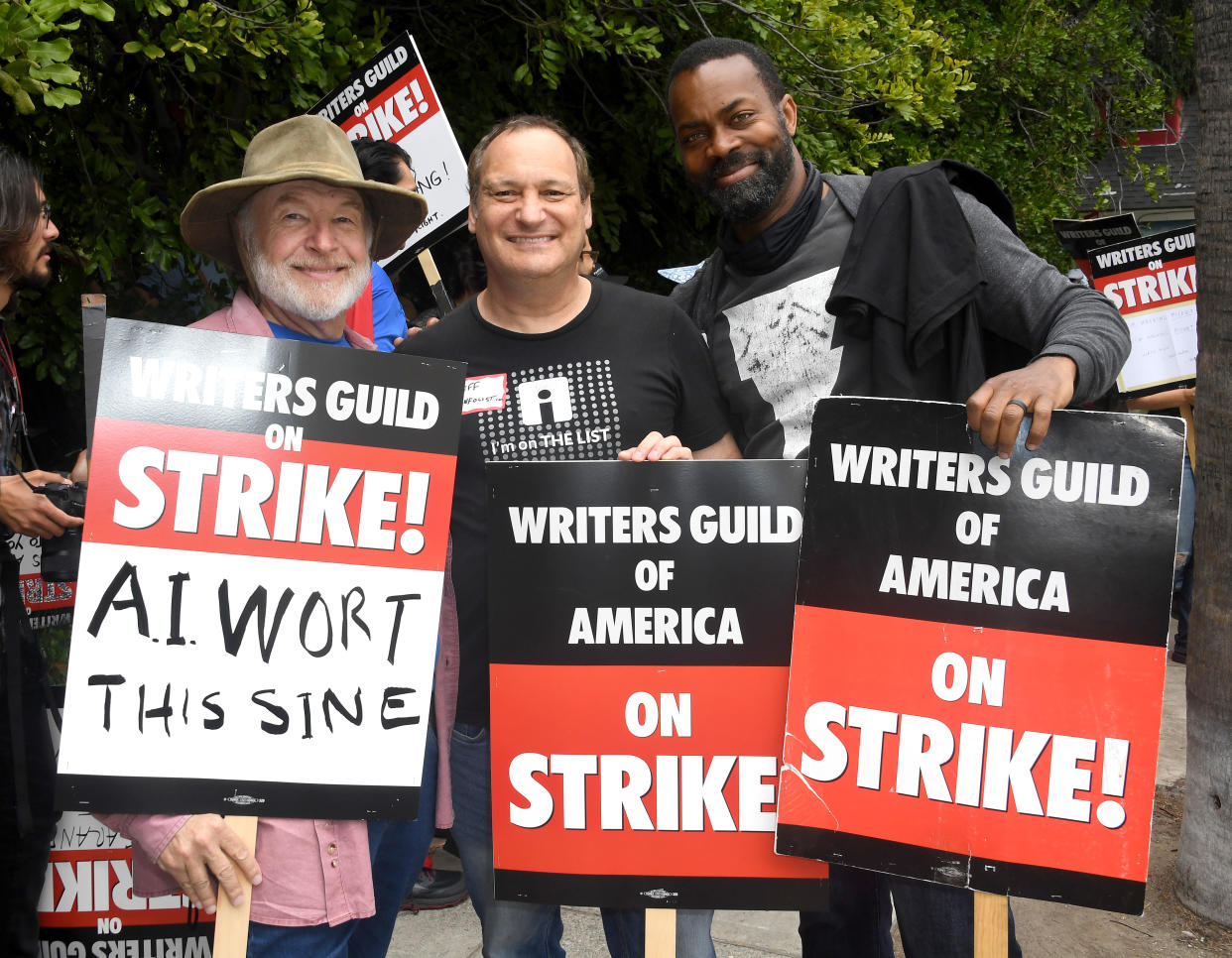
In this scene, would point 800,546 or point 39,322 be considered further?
point 39,322

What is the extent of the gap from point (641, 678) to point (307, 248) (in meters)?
1.12

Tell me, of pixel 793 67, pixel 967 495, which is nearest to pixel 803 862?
pixel 967 495

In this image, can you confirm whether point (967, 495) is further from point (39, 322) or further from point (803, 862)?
point (39, 322)

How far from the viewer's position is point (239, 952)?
6.72 feet

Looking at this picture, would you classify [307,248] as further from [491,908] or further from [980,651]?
[980,651]

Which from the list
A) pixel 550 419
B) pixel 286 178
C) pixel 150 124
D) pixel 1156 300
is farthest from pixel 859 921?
pixel 1156 300

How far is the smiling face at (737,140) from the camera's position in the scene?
269 centimetres

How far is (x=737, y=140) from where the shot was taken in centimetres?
274

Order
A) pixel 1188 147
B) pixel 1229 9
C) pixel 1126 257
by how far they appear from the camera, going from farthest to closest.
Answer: pixel 1188 147, pixel 1126 257, pixel 1229 9

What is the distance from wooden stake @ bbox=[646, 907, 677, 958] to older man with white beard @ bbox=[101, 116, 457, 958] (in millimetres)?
524

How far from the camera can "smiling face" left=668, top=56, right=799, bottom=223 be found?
106 inches

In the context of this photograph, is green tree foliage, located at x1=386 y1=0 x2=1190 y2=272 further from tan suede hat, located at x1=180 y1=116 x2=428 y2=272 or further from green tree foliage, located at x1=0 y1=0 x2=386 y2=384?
tan suede hat, located at x1=180 y1=116 x2=428 y2=272

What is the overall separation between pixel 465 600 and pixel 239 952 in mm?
773

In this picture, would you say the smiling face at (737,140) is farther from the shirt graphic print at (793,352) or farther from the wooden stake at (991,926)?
the wooden stake at (991,926)
